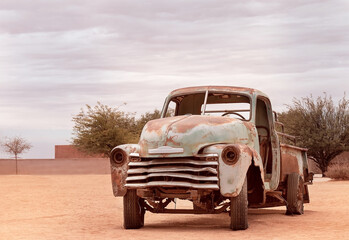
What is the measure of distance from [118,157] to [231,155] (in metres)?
2.09

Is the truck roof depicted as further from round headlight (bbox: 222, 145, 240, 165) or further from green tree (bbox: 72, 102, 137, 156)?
green tree (bbox: 72, 102, 137, 156)

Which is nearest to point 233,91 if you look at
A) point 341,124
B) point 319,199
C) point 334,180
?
point 319,199

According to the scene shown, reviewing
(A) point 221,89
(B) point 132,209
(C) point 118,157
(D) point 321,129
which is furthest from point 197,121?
(D) point 321,129

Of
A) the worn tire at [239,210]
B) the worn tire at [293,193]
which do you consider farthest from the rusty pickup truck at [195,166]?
the worn tire at [293,193]

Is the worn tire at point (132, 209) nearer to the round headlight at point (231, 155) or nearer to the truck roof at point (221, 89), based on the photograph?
the round headlight at point (231, 155)

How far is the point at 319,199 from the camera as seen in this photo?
20.6 metres

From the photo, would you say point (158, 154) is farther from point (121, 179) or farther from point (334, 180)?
point (334, 180)

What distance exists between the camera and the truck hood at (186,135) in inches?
414

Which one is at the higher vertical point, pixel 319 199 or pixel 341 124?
pixel 341 124

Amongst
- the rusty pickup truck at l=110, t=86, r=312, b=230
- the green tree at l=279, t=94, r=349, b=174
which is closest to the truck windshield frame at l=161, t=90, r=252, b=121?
the rusty pickup truck at l=110, t=86, r=312, b=230

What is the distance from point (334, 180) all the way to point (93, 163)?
29.9m

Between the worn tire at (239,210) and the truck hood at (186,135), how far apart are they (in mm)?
903

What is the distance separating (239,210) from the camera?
10547 millimetres

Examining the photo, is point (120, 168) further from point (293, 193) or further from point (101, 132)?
point (101, 132)
